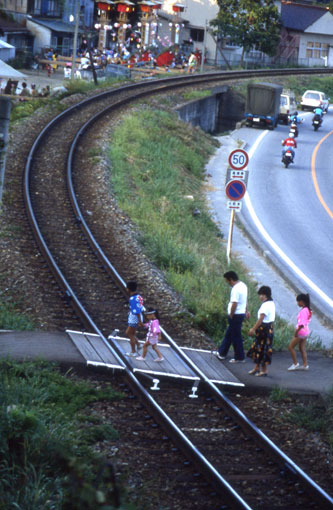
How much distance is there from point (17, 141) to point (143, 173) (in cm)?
470

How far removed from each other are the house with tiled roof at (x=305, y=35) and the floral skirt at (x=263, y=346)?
251 feet

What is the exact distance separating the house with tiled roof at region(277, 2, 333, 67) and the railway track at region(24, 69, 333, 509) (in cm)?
5975

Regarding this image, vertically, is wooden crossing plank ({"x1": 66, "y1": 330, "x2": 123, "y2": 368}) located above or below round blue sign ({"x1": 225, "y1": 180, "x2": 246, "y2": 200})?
below

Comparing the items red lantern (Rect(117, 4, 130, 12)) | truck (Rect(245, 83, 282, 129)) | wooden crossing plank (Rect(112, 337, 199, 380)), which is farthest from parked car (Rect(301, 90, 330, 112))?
wooden crossing plank (Rect(112, 337, 199, 380))

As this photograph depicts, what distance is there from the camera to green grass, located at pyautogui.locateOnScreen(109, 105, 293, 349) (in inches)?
574

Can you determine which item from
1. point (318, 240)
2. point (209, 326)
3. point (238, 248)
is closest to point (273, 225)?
point (318, 240)

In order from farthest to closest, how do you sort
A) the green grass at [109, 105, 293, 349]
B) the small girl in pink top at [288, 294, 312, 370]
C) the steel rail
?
1. the green grass at [109, 105, 293, 349]
2. the small girl in pink top at [288, 294, 312, 370]
3. the steel rail

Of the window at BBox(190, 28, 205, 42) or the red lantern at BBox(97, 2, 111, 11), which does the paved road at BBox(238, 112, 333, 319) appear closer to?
the red lantern at BBox(97, 2, 111, 11)

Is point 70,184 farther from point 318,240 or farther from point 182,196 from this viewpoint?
point 318,240

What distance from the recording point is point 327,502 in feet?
25.9

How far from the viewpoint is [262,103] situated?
44.2 m

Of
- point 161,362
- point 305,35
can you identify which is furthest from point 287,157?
point 305,35

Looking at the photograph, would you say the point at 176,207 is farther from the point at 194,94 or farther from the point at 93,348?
the point at 194,94

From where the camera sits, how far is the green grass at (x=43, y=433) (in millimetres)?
6836
